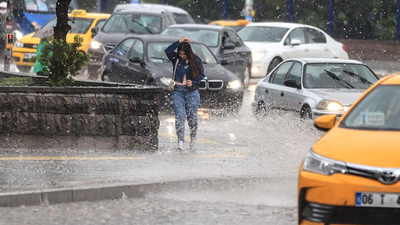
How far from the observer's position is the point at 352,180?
818 centimetres

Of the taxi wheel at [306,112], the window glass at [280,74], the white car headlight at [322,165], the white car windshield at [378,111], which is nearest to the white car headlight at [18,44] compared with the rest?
the window glass at [280,74]

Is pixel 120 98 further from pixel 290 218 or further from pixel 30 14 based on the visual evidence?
pixel 30 14

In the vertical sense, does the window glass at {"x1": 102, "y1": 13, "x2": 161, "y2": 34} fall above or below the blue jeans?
below


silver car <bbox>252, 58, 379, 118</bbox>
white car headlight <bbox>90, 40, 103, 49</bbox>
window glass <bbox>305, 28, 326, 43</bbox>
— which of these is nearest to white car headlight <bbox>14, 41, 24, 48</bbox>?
white car headlight <bbox>90, 40, 103, 49</bbox>

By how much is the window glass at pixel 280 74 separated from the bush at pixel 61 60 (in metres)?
4.57

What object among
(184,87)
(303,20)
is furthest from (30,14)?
(184,87)

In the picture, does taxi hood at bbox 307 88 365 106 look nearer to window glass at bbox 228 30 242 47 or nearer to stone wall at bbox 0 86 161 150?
stone wall at bbox 0 86 161 150

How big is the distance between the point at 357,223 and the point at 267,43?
2278 cm

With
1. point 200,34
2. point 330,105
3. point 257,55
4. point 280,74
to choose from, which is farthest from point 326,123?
point 257,55

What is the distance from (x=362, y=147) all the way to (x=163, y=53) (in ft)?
46.9

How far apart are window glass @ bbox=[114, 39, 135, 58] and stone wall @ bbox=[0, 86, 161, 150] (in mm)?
8129

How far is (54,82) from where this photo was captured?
15.3m

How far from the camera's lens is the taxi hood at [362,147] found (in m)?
8.22

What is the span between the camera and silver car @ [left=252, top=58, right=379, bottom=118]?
17.3 meters
